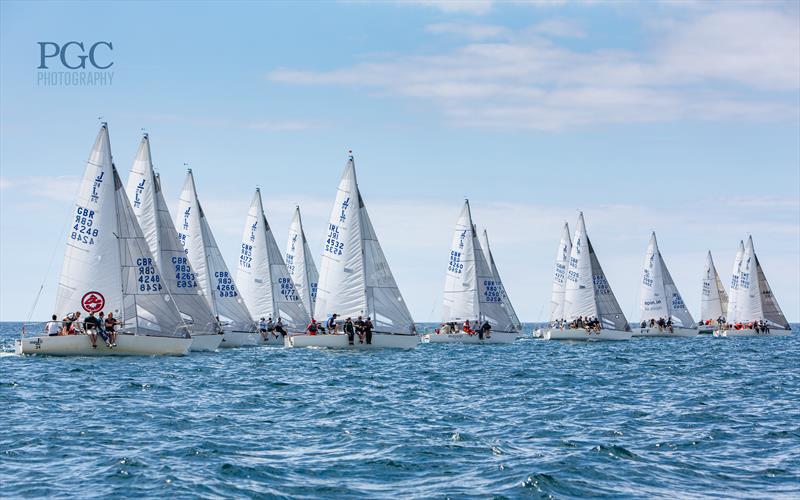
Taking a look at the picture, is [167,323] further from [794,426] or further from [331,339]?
[794,426]

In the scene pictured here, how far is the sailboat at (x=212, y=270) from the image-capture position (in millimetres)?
61062

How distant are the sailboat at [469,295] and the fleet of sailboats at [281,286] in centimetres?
9

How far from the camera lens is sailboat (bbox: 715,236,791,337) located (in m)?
100

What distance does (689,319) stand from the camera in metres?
96.9

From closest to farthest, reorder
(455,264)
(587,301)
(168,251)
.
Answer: (168,251)
(455,264)
(587,301)

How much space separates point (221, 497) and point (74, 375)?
803 inches

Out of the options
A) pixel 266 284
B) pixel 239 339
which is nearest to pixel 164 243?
pixel 239 339

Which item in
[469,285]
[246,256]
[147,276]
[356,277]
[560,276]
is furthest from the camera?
[560,276]

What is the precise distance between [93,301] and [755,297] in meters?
76.6

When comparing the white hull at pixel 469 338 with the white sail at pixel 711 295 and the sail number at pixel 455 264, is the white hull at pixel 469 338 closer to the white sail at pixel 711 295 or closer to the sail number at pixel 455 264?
the sail number at pixel 455 264

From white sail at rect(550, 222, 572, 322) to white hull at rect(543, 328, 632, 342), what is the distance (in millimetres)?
4665

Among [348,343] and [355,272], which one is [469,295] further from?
[348,343]

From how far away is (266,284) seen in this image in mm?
68125

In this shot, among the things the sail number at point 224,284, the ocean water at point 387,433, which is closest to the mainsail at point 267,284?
the sail number at point 224,284
